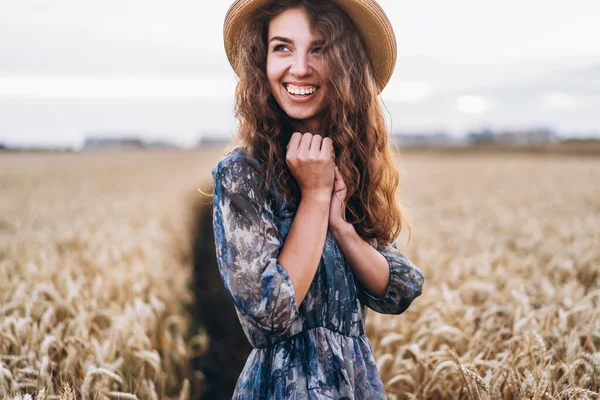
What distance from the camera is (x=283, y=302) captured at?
1.48 metres

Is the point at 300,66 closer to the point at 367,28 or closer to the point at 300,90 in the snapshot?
the point at 300,90

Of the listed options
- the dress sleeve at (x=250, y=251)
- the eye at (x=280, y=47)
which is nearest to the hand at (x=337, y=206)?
the dress sleeve at (x=250, y=251)

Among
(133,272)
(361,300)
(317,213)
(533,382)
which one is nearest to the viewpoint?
(317,213)

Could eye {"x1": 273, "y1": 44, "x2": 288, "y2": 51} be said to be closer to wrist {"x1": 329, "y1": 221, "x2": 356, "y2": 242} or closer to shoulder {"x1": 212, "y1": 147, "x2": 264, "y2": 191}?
shoulder {"x1": 212, "y1": 147, "x2": 264, "y2": 191}

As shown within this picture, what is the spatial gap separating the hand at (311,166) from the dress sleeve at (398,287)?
1.36 feet

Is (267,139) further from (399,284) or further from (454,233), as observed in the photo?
(454,233)

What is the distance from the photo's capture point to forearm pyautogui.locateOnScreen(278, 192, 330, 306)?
153 cm

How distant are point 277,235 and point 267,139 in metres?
0.34

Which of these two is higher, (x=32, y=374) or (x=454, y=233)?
(x=454, y=233)

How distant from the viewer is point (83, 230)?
20.3 feet

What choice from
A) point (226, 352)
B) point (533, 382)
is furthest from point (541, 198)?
point (533, 382)

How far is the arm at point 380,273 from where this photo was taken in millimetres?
1726

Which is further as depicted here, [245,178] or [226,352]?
[226,352]

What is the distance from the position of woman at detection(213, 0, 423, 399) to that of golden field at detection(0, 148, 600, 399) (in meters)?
0.51
